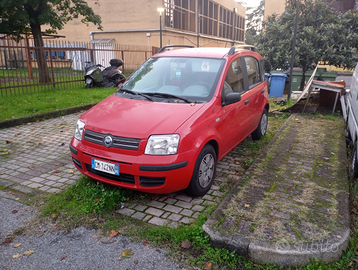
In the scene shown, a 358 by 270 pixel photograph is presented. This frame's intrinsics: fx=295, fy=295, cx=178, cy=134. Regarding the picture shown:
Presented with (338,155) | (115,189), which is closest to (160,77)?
(115,189)

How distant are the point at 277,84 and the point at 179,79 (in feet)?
29.0

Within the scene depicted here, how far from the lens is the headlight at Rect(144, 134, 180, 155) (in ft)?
11.3

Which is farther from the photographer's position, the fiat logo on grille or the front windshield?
the front windshield

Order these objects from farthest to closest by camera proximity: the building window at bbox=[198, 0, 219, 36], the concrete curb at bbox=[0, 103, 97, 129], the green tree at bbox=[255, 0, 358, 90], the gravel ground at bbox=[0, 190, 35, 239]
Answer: the building window at bbox=[198, 0, 219, 36]
the green tree at bbox=[255, 0, 358, 90]
the concrete curb at bbox=[0, 103, 97, 129]
the gravel ground at bbox=[0, 190, 35, 239]

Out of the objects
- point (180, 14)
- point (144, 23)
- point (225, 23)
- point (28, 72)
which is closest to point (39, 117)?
point (28, 72)

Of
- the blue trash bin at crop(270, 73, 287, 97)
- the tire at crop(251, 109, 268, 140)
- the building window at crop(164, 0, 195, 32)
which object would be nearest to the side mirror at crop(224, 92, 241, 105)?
the tire at crop(251, 109, 268, 140)

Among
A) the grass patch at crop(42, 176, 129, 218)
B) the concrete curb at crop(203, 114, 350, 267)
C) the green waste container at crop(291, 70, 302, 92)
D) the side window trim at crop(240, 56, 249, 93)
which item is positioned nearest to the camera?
the concrete curb at crop(203, 114, 350, 267)

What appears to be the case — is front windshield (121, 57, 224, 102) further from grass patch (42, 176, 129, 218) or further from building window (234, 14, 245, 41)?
building window (234, 14, 245, 41)

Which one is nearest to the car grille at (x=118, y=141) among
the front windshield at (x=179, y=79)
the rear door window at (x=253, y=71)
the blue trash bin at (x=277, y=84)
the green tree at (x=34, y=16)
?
the front windshield at (x=179, y=79)

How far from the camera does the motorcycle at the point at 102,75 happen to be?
13320 mm

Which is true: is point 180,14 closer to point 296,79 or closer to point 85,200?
point 296,79

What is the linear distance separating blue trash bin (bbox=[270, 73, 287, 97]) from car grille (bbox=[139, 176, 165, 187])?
1008cm

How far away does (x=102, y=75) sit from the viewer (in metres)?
13.9

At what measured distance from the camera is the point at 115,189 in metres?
4.01
